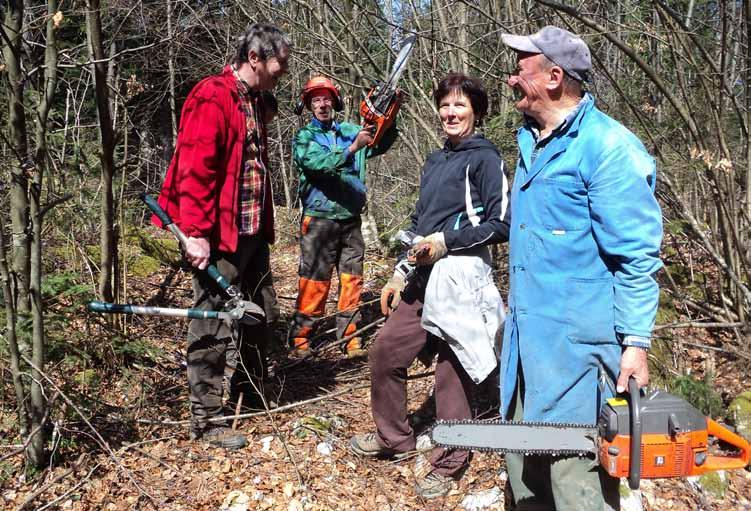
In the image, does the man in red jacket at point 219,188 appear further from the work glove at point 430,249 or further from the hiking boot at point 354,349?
the hiking boot at point 354,349

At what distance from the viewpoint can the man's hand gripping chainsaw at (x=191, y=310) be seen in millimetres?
3225

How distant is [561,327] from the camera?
2221mm

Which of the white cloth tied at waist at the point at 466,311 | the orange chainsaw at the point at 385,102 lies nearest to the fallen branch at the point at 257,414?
the white cloth tied at waist at the point at 466,311

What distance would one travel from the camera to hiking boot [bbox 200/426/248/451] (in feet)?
11.3

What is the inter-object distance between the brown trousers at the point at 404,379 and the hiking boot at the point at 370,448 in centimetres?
11

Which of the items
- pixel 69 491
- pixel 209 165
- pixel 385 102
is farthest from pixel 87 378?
Result: pixel 385 102

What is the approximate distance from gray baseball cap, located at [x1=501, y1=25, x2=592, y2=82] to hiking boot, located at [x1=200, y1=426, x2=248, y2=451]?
2.59 metres

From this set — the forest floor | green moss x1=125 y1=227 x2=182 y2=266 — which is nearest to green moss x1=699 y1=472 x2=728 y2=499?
the forest floor

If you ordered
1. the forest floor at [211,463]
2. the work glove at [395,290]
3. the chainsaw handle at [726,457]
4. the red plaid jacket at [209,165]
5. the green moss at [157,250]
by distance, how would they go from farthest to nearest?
the green moss at [157,250], the work glove at [395,290], the red plaid jacket at [209,165], the forest floor at [211,463], the chainsaw handle at [726,457]

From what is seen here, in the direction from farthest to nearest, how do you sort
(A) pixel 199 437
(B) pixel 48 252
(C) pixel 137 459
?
(B) pixel 48 252, (A) pixel 199 437, (C) pixel 137 459

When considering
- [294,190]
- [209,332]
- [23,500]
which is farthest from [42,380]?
[294,190]

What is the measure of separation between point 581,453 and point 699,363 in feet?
11.9

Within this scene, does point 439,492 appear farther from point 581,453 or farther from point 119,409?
point 119,409

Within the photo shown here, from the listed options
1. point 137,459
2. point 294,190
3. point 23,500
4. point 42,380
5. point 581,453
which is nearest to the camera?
point 581,453
